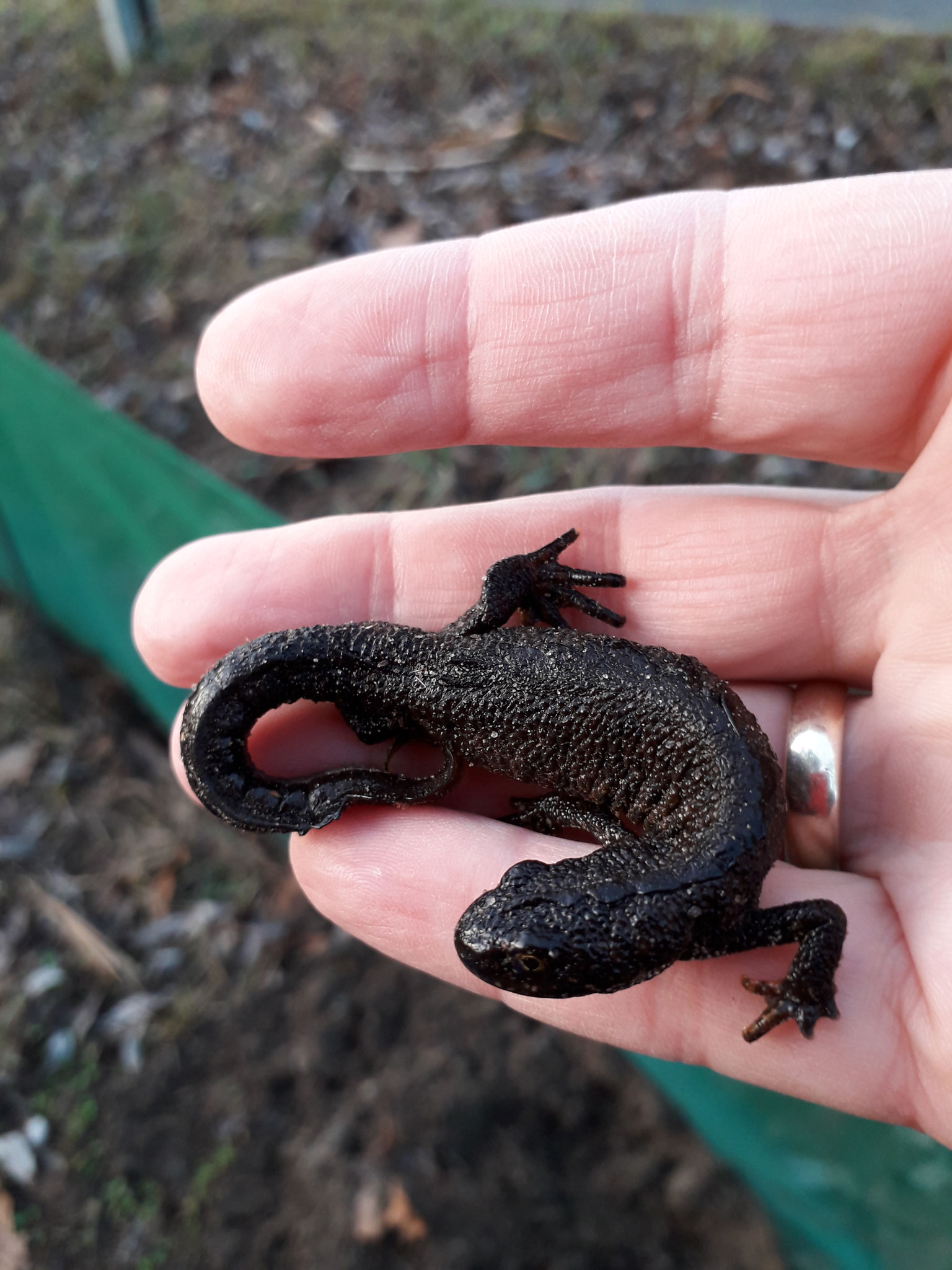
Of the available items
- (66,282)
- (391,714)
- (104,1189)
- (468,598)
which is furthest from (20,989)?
(66,282)

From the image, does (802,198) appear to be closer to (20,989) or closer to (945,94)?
→ (945,94)

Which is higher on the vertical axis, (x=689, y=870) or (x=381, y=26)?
(x=381, y=26)

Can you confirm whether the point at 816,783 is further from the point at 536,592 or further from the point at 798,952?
the point at 536,592

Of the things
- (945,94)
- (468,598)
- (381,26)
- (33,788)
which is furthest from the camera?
(381,26)

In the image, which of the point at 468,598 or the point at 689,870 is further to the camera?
the point at 468,598

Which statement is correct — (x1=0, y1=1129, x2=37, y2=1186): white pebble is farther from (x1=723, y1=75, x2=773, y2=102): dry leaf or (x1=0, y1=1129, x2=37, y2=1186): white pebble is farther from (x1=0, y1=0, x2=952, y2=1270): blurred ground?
(x1=723, y1=75, x2=773, y2=102): dry leaf

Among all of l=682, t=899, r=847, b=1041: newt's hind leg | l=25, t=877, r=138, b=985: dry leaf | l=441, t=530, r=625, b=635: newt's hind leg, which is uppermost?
l=441, t=530, r=625, b=635: newt's hind leg

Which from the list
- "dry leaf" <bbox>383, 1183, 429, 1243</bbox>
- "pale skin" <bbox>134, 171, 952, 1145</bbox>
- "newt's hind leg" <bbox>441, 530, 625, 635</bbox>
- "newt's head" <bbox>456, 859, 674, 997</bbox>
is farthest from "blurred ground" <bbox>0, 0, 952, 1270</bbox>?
"newt's hind leg" <bbox>441, 530, 625, 635</bbox>
